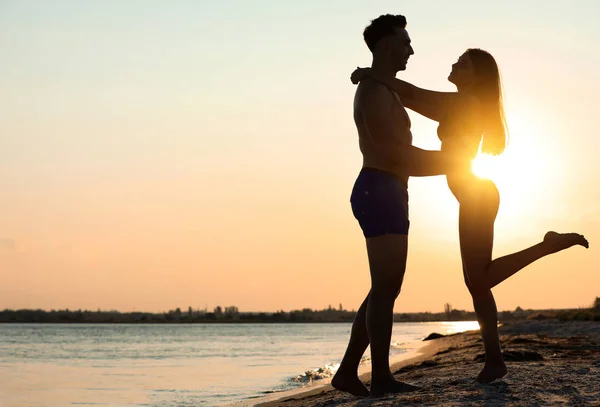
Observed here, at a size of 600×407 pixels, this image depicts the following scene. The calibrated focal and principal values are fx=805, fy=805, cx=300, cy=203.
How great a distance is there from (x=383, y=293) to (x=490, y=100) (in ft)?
5.49

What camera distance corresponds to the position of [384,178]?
18.3ft

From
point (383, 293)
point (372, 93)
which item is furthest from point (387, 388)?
point (372, 93)

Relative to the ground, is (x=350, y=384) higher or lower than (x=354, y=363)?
lower

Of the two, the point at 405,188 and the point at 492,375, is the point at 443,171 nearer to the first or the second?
the point at 405,188

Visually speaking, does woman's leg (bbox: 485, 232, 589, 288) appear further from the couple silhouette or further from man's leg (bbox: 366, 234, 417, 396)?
man's leg (bbox: 366, 234, 417, 396)

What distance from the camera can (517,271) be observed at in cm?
570

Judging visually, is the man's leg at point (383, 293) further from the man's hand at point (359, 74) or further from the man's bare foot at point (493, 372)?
the man's hand at point (359, 74)

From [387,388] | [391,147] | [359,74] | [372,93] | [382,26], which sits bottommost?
[387,388]

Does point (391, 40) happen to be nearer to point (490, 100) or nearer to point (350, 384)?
point (490, 100)

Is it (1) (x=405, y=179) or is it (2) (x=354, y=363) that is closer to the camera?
(1) (x=405, y=179)

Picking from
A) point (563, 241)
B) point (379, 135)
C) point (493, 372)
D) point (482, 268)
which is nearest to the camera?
point (563, 241)

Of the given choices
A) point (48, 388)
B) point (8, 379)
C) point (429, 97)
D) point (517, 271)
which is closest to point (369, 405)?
point (517, 271)

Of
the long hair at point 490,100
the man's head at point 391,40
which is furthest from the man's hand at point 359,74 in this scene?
the long hair at point 490,100

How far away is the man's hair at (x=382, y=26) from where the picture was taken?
5816 mm
